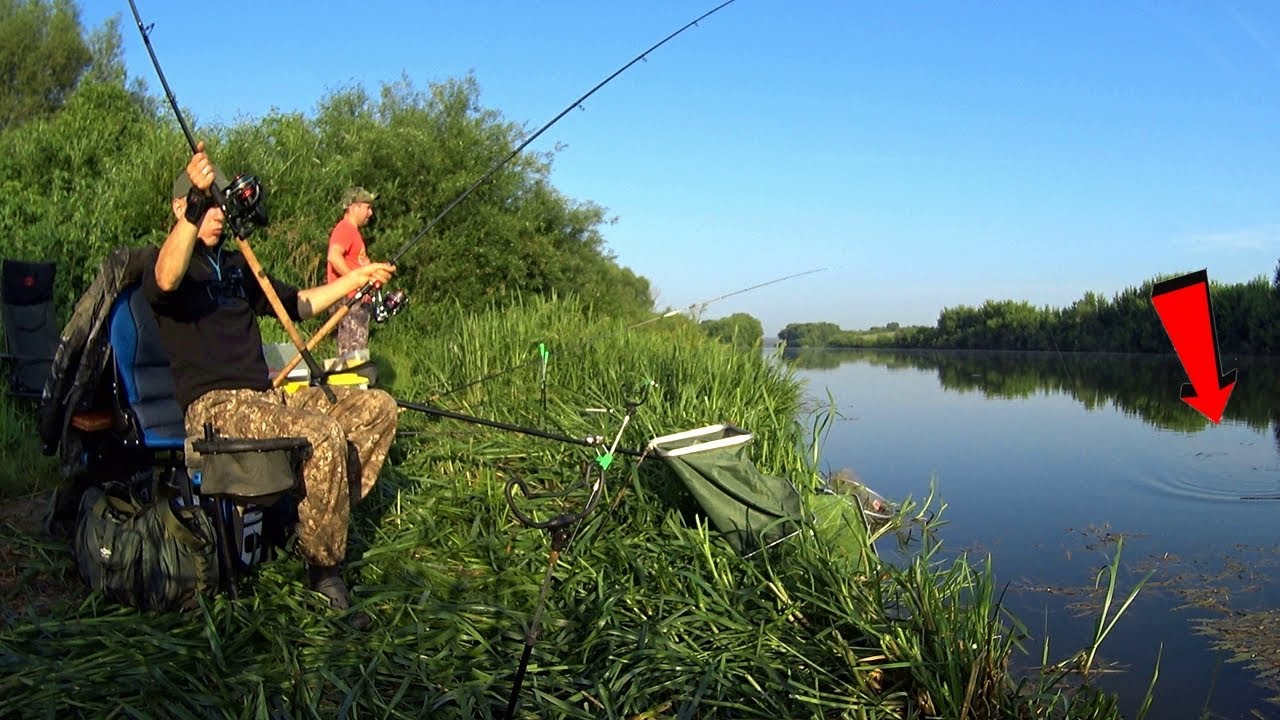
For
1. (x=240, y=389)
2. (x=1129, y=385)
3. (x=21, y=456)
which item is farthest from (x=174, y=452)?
(x=1129, y=385)

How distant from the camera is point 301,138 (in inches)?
426

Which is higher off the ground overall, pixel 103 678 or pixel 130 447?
pixel 130 447

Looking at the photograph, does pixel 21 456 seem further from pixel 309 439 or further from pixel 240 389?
pixel 309 439

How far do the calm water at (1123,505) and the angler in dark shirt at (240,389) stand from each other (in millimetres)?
2968

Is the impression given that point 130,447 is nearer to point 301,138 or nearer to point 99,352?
point 99,352

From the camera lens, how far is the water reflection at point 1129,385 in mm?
12883

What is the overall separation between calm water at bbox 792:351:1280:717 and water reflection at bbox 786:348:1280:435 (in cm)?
11

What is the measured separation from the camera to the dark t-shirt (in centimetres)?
338

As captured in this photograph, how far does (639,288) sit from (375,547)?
28.3 metres

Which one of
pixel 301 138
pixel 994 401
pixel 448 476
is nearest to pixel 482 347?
pixel 448 476

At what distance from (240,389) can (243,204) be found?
65 centimetres

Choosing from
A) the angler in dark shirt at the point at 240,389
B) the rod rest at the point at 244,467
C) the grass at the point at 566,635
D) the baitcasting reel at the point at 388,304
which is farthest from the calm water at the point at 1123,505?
the rod rest at the point at 244,467

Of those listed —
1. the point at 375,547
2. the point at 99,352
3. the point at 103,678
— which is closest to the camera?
the point at 103,678

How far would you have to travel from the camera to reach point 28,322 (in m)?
5.51
